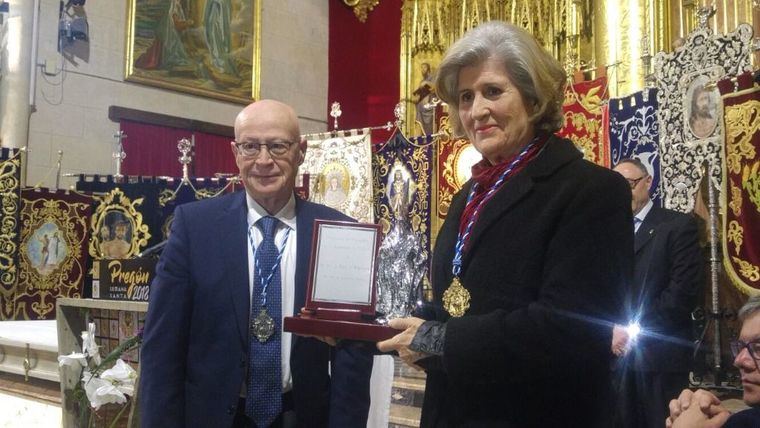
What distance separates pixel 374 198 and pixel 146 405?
6.12m

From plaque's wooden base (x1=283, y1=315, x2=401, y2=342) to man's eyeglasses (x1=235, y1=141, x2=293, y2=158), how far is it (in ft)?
1.78

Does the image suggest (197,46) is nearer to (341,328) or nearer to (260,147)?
(260,147)

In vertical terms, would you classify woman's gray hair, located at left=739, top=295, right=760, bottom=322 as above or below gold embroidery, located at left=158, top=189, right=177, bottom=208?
below

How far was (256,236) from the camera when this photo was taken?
83.0 inches

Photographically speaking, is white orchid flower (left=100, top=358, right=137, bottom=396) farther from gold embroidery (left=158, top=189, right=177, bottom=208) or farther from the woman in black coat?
gold embroidery (left=158, top=189, right=177, bottom=208)

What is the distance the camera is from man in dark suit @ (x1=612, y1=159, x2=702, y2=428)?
3580 mm

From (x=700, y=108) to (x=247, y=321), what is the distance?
4092 millimetres

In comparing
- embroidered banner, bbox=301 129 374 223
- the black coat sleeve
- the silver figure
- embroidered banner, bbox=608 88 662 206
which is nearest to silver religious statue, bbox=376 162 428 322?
the silver figure

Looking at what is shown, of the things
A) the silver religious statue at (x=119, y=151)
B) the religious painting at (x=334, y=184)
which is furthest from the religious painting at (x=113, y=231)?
the religious painting at (x=334, y=184)

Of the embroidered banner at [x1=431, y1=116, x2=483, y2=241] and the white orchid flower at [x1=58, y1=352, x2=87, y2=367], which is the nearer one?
the white orchid flower at [x1=58, y1=352, x2=87, y2=367]

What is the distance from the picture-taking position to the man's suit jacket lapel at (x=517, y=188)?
4.65 ft

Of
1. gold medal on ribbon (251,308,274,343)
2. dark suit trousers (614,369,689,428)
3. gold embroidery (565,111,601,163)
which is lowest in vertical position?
dark suit trousers (614,369,689,428)

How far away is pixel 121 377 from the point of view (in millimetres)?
2240

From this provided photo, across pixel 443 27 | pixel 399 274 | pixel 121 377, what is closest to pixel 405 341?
pixel 121 377
